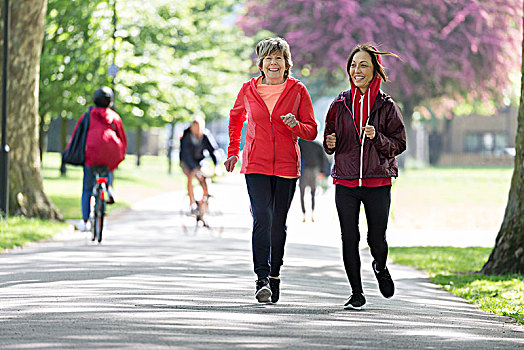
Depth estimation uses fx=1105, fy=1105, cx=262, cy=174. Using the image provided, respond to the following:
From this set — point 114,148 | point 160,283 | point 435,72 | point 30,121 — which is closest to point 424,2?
point 435,72

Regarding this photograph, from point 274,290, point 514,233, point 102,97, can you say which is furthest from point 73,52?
point 274,290

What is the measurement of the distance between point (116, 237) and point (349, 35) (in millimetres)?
22931

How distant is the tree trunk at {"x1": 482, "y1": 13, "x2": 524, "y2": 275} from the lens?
38.1ft

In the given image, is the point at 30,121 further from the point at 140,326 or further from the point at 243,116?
the point at 140,326

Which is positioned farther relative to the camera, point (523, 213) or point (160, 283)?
point (523, 213)

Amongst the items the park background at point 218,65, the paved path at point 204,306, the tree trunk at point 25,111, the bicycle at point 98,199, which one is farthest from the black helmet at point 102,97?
the tree trunk at point 25,111

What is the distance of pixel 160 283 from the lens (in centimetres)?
954

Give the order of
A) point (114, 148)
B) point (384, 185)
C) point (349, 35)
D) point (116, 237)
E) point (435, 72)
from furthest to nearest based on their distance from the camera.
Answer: point (435, 72), point (349, 35), point (116, 237), point (114, 148), point (384, 185)

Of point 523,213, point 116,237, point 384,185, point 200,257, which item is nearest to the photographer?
point 384,185

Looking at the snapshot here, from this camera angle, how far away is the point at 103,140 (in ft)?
46.1

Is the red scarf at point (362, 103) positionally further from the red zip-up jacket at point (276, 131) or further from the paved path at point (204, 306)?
the paved path at point (204, 306)

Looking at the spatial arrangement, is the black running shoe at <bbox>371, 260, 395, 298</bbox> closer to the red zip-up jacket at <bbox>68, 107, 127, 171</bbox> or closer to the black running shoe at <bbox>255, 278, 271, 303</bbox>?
the black running shoe at <bbox>255, 278, 271, 303</bbox>

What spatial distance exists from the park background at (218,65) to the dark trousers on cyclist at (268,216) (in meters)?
7.74

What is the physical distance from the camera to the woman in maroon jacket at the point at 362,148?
7977 mm
